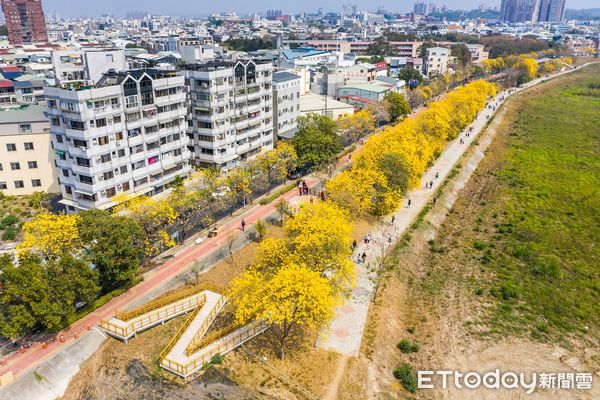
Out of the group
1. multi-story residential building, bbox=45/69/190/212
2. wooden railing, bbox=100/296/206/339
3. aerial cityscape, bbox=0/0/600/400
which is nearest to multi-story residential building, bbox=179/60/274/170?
aerial cityscape, bbox=0/0/600/400

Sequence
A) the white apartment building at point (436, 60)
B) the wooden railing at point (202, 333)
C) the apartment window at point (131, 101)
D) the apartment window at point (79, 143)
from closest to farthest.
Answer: the wooden railing at point (202, 333), the apartment window at point (79, 143), the apartment window at point (131, 101), the white apartment building at point (436, 60)

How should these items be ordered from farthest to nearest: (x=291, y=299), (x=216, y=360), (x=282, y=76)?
(x=282, y=76), (x=216, y=360), (x=291, y=299)

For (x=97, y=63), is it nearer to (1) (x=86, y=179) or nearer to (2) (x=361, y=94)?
(1) (x=86, y=179)

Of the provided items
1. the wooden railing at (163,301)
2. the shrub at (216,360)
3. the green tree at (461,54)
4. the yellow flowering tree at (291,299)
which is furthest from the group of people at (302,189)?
the green tree at (461,54)

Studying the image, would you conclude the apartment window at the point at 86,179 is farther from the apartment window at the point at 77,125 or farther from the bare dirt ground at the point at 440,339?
the bare dirt ground at the point at 440,339

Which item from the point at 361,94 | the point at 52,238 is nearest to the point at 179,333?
the point at 52,238

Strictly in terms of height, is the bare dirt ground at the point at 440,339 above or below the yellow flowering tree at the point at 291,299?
below

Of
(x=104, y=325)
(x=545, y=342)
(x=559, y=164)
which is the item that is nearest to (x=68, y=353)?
(x=104, y=325)

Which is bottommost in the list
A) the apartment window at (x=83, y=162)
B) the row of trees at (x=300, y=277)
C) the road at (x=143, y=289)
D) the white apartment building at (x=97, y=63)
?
the road at (x=143, y=289)
